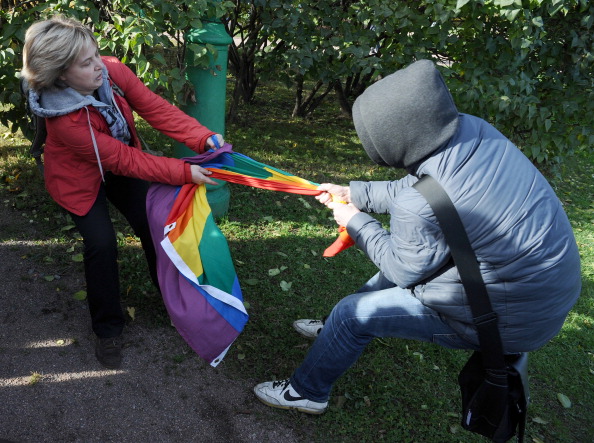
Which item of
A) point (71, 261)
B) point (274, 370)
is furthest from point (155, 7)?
point (274, 370)

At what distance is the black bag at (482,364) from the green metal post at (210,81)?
2.41 metres

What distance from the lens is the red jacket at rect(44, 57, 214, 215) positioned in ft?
8.95

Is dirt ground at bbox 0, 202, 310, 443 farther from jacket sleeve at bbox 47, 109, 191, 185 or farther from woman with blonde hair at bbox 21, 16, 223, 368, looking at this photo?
jacket sleeve at bbox 47, 109, 191, 185

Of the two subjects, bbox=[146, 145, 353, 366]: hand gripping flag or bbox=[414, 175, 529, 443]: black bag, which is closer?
bbox=[414, 175, 529, 443]: black bag

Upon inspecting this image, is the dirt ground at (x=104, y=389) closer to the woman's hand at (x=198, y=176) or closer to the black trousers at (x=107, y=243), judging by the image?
the black trousers at (x=107, y=243)

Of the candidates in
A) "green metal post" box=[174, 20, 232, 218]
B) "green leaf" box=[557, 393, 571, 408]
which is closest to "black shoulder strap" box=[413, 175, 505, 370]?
"green leaf" box=[557, 393, 571, 408]

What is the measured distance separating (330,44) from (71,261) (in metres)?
3.00

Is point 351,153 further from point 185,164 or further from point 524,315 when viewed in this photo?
point 524,315

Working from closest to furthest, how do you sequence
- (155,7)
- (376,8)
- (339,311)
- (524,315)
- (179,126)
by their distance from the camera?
(524,315) < (339,311) < (179,126) < (155,7) < (376,8)

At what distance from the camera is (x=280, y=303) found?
3.87 metres

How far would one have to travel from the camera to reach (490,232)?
2.06m

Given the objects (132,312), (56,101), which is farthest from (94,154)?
(132,312)

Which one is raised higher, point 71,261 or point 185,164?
point 185,164

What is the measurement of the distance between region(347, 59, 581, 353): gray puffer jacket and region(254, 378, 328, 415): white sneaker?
106cm
